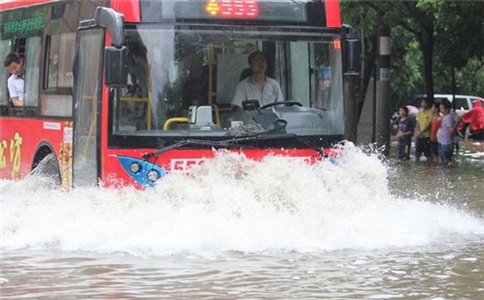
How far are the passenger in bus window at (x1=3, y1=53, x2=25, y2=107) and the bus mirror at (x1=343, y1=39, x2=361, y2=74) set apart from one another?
15.4ft

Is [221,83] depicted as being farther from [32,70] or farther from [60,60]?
[32,70]

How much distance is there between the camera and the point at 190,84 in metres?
11.4

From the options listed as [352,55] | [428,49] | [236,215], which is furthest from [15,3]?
[428,49]

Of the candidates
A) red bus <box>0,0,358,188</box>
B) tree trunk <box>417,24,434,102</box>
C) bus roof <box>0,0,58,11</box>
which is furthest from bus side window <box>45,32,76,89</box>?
tree trunk <box>417,24,434,102</box>

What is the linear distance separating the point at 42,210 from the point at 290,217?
2.80 meters

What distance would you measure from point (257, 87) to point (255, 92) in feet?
0.25

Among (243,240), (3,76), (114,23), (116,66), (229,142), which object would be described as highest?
(114,23)

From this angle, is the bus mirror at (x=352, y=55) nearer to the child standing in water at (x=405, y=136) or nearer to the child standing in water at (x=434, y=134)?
the child standing in water at (x=434, y=134)

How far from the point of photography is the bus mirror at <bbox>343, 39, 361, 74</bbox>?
12.0 meters

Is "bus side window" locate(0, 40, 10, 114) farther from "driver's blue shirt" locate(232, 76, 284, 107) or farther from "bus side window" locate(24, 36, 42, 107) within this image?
"driver's blue shirt" locate(232, 76, 284, 107)

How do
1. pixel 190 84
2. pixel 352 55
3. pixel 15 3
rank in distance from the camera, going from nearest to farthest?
pixel 190 84, pixel 352 55, pixel 15 3

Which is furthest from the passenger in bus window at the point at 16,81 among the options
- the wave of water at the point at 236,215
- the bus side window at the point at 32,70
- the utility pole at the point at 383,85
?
the utility pole at the point at 383,85

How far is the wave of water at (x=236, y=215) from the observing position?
1066cm

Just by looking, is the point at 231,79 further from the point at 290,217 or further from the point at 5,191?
the point at 5,191
